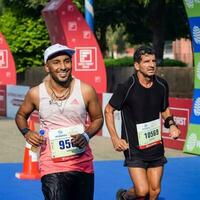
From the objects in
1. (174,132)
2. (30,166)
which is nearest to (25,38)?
(30,166)

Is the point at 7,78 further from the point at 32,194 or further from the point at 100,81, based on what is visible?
the point at 32,194

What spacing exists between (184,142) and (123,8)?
18.2 metres

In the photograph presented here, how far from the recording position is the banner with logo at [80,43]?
61.0 feet

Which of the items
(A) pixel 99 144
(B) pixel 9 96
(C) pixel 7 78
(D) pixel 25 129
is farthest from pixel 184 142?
(C) pixel 7 78

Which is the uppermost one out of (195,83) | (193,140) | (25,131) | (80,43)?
(80,43)

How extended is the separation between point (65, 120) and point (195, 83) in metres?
7.04

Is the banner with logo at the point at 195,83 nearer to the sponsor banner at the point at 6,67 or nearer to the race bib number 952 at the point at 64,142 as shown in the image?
the race bib number 952 at the point at 64,142

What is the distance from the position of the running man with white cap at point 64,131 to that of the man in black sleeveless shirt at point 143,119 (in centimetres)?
115

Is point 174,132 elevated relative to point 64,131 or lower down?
lower down

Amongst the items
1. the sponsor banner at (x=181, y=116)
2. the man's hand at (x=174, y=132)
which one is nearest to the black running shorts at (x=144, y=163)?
the man's hand at (x=174, y=132)

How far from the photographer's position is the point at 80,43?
18719mm

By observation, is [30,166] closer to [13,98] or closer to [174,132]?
[174,132]

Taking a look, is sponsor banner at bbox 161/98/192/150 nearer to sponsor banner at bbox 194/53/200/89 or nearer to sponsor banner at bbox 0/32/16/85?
sponsor banner at bbox 194/53/200/89

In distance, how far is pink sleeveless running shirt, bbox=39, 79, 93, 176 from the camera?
4.87m
